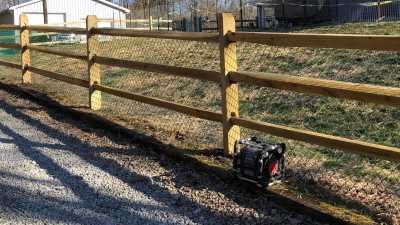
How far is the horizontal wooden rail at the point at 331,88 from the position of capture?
164 inches

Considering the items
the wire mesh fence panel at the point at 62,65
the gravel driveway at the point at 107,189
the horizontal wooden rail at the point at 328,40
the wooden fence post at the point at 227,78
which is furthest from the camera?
the wire mesh fence panel at the point at 62,65

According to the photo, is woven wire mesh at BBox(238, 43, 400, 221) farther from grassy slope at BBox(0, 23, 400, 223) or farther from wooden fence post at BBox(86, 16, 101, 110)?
wooden fence post at BBox(86, 16, 101, 110)

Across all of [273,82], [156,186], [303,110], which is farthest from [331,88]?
[303,110]

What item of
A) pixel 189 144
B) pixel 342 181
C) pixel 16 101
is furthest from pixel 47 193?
pixel 16 101

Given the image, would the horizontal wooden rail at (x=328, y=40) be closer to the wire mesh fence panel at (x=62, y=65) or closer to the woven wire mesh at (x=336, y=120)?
the woven wire mesh at (x=336, y=120)

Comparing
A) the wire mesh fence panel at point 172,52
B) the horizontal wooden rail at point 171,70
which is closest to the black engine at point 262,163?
the horizontal wooden rail at point 171,70

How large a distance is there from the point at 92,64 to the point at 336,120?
3.63m

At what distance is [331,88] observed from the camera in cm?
454

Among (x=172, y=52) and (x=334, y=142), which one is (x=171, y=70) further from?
(x=172, y=52)

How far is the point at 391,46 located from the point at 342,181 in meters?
1.51

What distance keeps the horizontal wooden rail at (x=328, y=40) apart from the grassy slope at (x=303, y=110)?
1.18 meters

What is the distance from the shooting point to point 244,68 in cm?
1162

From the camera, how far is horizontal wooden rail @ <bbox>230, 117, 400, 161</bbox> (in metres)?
4.20

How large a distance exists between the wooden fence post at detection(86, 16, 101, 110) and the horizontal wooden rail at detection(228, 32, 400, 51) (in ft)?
11.8
